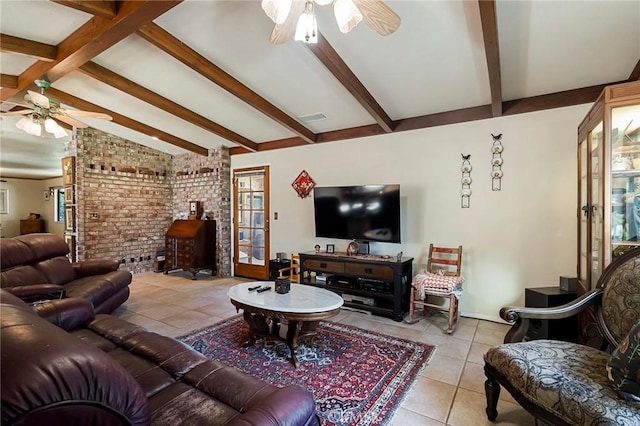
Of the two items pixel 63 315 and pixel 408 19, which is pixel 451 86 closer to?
pixel 408 19

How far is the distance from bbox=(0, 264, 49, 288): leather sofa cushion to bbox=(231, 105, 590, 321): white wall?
387 cm

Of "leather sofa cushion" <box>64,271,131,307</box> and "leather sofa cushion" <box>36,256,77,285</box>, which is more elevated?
"leather sofa cushion" <box>36,256,77,285</box>

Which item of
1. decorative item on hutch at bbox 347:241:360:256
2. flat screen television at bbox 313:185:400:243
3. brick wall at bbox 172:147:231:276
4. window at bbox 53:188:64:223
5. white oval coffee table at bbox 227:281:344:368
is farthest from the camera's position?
window at bbox 53:188:64:223

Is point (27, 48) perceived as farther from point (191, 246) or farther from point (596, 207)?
point (596, 207)

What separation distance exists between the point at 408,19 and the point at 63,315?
10.8 ft

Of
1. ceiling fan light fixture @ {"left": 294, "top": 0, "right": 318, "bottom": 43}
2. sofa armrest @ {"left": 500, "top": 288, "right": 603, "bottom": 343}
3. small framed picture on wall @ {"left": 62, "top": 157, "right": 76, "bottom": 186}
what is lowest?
sofa armrest @ {"left": 500, "top": 288, "right": 603, "bottom": 343}

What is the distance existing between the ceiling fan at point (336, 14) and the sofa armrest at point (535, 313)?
1.90m

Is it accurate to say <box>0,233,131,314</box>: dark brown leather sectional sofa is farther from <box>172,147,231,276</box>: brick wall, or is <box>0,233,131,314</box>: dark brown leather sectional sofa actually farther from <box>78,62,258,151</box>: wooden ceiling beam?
<box>172,147,231,276</box>: brick wall

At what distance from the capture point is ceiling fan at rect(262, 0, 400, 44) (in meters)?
1.62

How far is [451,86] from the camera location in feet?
10.3

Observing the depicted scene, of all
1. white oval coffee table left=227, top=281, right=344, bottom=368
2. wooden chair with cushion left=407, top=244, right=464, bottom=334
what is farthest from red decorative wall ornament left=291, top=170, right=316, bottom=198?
white oval coffee table left=227, top=281, right=344, bottom=368

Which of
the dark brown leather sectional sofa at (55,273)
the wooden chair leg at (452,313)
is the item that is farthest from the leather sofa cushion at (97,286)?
the wooden chair leg at (452,313)

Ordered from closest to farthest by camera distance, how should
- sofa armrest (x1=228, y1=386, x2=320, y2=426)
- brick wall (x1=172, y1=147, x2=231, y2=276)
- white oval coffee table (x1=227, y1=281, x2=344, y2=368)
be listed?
sofa armrest (x1=228, y1=386, x2=320, y2=426), white oval coffee table (x1=227, y1=281, x2=344, y2=368), brick wall (x1=172, y1=147, x2=231, y2=276)

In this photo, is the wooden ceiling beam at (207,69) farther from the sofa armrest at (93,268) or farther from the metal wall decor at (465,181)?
the sofa armrest at (93,268)
